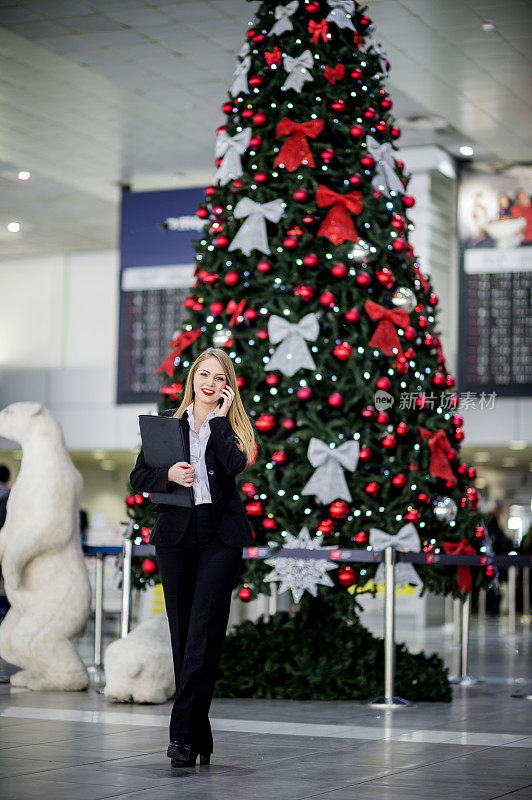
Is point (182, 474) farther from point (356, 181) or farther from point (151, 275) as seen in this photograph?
point (151, 275)

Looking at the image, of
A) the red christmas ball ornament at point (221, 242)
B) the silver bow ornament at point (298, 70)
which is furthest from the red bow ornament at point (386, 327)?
the silver bow ornament at point (298, 70)

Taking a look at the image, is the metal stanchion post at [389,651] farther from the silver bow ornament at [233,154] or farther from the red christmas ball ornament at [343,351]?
the silver bow ornament at [233,154]

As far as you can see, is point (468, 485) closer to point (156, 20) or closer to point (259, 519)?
point (259, 519)

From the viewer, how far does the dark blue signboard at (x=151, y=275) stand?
15.6 meters

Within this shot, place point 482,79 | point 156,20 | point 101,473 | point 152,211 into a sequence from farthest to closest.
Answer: point 101,473 → point 152,211 → point 482,79 → point 156,20

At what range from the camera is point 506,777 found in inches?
180

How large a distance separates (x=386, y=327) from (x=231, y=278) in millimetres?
983

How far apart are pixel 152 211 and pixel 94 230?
2.93m

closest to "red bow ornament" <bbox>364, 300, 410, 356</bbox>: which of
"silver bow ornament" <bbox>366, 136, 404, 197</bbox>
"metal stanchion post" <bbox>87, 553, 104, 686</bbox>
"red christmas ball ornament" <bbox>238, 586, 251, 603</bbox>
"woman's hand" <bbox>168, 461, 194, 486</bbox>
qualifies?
"silver bow ornament" <bbox>366, 136, 404, 197</bbox>

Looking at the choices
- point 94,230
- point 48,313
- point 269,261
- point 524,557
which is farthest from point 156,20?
point 48,313

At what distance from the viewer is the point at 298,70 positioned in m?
7.91

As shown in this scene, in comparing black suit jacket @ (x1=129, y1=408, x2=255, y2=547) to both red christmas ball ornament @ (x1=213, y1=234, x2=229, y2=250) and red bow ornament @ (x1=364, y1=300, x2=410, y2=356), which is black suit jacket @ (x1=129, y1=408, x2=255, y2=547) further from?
red christmas ball ornament @ (x1=213, y1=234, x2=229, y2=250)

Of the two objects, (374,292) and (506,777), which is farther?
(374,292)

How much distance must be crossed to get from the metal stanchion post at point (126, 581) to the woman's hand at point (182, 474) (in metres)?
3.14
